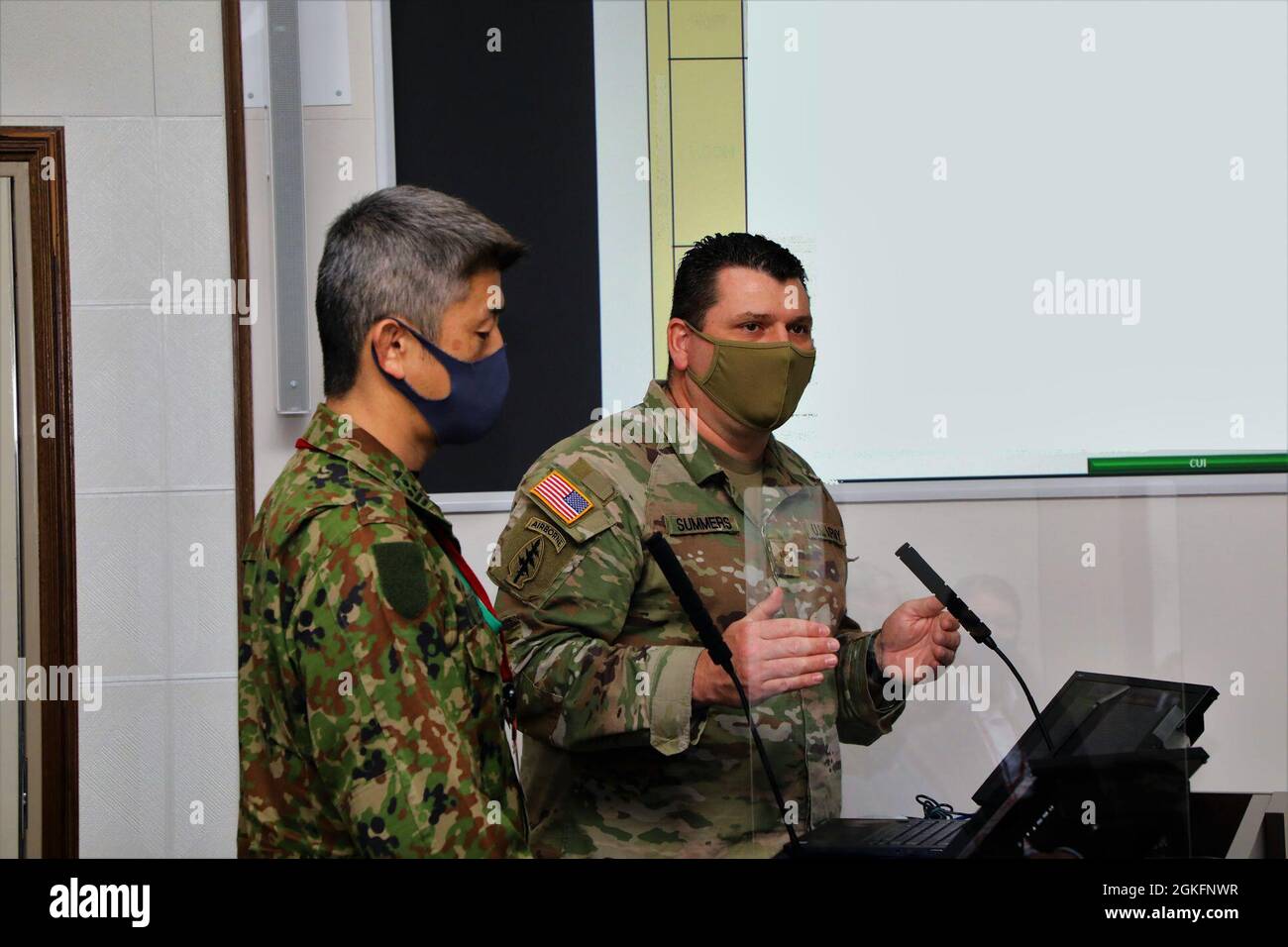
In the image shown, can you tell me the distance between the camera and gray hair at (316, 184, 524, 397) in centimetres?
121

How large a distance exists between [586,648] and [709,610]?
21cm

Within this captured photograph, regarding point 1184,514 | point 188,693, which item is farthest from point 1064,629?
point 188,693

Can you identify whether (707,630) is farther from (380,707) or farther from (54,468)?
(54,468)

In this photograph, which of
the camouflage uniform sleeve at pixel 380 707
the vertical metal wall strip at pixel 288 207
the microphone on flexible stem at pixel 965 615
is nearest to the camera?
the camouflage uniform sleeve at pixel 380 707

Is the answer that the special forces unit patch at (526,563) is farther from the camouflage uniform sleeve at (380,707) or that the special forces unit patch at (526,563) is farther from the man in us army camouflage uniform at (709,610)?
the camouflage uniform sleeve at (380,707)

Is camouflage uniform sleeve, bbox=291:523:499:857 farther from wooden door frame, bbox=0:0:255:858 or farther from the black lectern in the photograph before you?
wooden door frame, bbox=0:0:255:858

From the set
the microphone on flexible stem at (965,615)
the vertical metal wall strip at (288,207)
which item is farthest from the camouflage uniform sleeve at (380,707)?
the vertical metal wall strip at (288,207)

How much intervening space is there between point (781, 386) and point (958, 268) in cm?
106

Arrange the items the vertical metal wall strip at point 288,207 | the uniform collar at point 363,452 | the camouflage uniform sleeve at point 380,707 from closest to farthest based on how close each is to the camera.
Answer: the camouflage uniform sleeve at point 380,707 → the uniform collar at point 363,452 → the vertical metal wall strip at point 288,207

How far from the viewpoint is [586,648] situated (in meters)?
1.50

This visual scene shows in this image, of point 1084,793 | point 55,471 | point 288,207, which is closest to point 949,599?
point 1084,793

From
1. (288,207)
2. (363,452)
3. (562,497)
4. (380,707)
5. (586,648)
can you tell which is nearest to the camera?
(380,707)

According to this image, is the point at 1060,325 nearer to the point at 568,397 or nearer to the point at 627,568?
the point at 568,397

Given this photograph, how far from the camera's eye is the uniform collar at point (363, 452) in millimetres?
1147
